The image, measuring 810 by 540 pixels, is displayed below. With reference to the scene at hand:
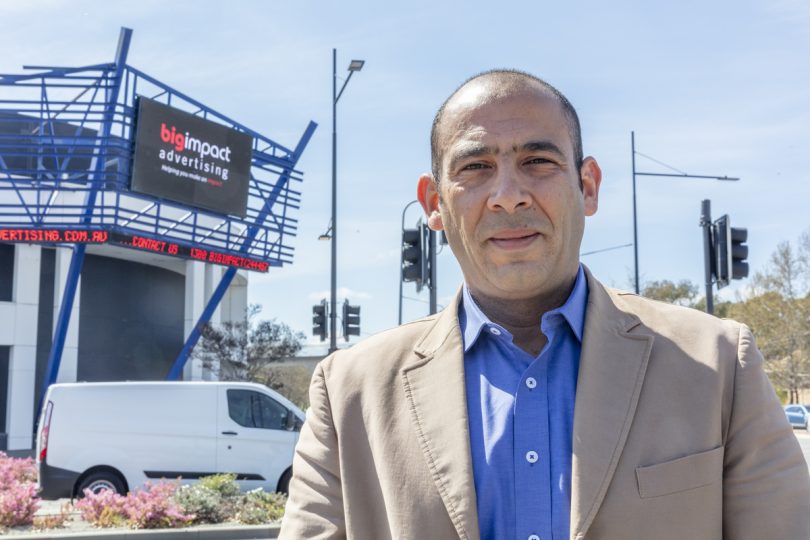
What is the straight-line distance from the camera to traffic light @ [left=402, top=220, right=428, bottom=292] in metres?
12.0

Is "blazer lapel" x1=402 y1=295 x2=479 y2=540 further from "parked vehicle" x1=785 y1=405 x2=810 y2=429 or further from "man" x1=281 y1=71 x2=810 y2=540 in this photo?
"parked vehicle" x1=785 y1=405 x2=810 y2=429

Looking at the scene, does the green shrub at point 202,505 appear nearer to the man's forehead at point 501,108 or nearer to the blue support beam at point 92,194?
the man's forehead at point 501,108

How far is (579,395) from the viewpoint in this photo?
181cm

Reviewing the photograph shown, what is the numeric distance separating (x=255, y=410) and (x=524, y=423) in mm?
13102

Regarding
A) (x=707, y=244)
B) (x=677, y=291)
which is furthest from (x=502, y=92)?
(x=677, y=291)

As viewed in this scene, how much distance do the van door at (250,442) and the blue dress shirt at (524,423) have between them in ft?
41.4

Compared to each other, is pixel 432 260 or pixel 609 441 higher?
pixel 432 260

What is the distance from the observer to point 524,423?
1.82 m

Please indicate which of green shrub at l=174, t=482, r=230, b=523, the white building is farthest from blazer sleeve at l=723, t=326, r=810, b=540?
the white building

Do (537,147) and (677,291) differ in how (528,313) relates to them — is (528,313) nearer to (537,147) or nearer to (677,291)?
(537,147)

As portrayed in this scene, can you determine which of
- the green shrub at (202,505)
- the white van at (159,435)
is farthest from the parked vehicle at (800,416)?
the green shrub at (202,505)

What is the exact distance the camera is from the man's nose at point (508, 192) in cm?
191

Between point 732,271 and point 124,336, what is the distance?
2111cm

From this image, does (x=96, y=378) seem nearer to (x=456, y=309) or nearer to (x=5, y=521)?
(x=5, y=521)
